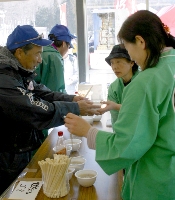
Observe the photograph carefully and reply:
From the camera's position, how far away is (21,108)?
1927mm

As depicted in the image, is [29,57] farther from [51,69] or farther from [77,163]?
[51,69]

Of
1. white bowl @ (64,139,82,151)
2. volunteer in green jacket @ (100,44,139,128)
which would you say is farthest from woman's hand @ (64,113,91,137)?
volunteer in green jacket @ (100,44,139,128)

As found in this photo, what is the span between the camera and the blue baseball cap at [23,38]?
2.12 m

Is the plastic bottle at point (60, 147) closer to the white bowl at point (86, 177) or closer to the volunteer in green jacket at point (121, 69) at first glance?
the white bowl at point (86, 177)

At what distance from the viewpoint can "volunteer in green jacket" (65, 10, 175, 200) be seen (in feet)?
3.67

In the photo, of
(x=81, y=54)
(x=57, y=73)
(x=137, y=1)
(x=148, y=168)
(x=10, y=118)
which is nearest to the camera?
(x=148, y=168)

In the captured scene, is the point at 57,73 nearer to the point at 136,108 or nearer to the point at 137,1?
the point at 137,1

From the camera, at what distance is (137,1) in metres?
4.26

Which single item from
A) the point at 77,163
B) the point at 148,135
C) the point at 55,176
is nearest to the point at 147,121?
the point at 148,135

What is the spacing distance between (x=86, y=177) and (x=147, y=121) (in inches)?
25.0

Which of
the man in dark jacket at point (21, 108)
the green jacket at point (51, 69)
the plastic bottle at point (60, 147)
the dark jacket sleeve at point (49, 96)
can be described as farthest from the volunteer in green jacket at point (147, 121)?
the green jacket at point (51, 69)

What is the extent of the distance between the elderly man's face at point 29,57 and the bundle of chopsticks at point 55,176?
929 millimetres

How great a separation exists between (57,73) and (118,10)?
1.73 metres

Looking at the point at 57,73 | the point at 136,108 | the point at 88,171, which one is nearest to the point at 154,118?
the point at 136,108
